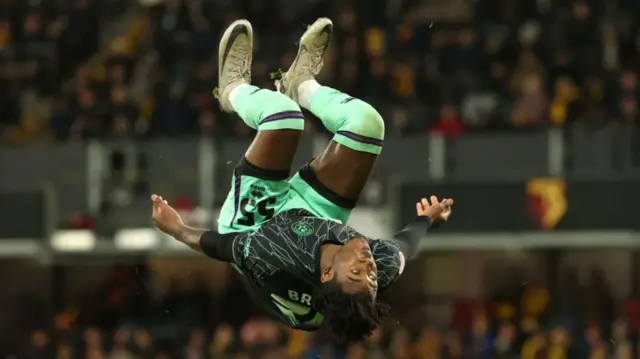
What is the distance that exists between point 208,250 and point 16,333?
895cm

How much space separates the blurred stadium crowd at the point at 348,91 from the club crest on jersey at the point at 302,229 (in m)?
6.83

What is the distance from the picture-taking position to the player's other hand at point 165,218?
26.2 feet

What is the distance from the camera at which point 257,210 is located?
7.70m

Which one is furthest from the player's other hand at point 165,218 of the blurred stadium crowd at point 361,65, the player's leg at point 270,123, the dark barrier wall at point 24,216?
the dark barrier wall at point 24,216

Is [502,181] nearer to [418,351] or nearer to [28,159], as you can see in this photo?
[418,351]

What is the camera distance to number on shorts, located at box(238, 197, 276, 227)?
303 inches

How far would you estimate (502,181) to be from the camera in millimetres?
15414

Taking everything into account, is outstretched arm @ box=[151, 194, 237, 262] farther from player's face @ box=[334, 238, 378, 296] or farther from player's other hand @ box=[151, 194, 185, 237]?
player's face @ box=[334, 238, 378, 296]

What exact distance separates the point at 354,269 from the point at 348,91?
919 cm

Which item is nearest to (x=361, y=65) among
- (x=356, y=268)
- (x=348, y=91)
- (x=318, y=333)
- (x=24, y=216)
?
(x=348, y=91)

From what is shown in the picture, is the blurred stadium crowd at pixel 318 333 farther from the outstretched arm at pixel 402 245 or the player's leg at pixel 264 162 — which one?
the player's leg at pixel 264 162

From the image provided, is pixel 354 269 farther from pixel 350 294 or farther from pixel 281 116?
pixel 281 116

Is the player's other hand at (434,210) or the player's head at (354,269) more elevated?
the player's head at (354,269)

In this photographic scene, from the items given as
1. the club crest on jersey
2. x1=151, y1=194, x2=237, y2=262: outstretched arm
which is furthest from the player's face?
x1=151, y1=194, x2=237, y2=262: outstretched arm
